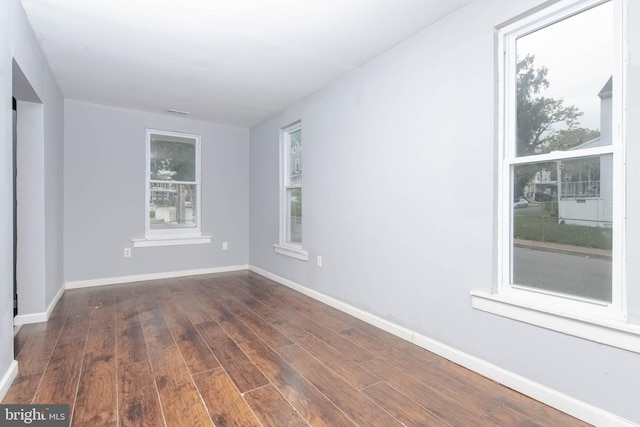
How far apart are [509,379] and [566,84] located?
5.66ft

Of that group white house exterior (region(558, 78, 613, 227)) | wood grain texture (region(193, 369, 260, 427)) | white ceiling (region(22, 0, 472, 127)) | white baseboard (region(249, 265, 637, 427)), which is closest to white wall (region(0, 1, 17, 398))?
white ceiling (region(22, 0, 472, 127))

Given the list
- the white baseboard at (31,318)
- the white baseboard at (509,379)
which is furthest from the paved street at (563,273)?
the white baseboard at (31,318)

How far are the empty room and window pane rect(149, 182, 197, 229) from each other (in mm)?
931

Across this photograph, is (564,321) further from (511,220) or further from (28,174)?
(28,174)

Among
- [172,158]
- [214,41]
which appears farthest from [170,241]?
[214,41]

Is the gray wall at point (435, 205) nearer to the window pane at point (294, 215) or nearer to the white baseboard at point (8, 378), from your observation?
the window pane at point (294, 215)

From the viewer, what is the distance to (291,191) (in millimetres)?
4492

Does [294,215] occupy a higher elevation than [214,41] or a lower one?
lower

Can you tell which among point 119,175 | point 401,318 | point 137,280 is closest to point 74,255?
point 137,280

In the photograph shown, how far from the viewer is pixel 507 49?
2025 mm

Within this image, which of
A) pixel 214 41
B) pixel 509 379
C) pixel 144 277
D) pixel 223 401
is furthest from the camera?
pixel 144 277

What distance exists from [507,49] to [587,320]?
1.62 m

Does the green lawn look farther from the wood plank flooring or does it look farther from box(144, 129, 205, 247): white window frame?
box(144, 129, 205, 247): white window frame

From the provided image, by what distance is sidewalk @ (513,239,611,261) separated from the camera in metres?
1.66
